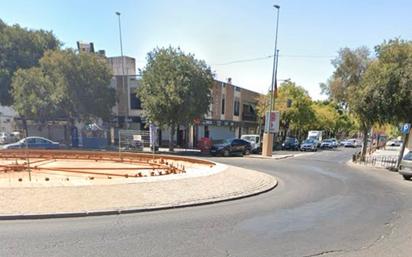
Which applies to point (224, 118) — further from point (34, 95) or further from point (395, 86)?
point (395, 86)

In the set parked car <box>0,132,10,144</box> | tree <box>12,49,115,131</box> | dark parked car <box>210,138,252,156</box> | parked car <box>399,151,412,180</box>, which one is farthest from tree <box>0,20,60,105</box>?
parked car <box>399,151,412,180</box>

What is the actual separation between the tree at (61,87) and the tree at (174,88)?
5.11m

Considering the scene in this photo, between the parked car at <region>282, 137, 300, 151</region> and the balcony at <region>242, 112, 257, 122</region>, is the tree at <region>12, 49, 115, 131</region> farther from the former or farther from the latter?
the parked car at <region>282, 137, 300, 151</region>

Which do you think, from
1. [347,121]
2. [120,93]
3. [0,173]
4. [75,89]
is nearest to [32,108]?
[75,89]

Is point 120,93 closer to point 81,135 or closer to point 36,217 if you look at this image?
point 81,135

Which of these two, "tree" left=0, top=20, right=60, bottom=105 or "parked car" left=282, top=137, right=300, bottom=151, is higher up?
"tree" left=0, top=20, right=60, bottom=105

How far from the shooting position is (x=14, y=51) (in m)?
40.5

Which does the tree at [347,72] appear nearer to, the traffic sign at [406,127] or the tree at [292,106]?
the traffic sign at [406,127]

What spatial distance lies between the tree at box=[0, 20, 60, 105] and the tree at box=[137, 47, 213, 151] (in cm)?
1497

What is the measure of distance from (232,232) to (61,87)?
106 feet

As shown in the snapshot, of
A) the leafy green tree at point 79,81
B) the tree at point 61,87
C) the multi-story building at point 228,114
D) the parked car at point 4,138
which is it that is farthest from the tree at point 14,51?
the multi-story building at point 228,114

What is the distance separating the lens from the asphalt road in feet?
20.1

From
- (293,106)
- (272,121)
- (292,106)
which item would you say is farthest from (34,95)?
(293,106)

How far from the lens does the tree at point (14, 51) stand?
130ft
